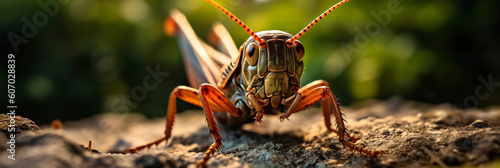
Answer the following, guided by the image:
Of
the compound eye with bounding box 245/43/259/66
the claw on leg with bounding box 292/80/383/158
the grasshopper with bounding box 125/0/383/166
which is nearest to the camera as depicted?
the claw on leg with bounding box 292/80/383/158

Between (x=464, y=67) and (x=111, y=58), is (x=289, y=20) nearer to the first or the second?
(x=464, y=67)

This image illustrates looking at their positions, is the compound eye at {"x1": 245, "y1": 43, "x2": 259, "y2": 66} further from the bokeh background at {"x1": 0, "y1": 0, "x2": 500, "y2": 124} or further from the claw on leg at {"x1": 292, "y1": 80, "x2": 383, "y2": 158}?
the bokeh background at {"x1": 0, "y1": 0, "x2": 500, "y2": 124}

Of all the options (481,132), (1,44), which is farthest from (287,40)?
(1,44)

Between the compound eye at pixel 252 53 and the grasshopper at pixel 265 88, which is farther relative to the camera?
the compound eye at pixel 252 53

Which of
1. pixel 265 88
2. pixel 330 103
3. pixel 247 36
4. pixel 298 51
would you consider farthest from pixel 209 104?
pixel 247 36

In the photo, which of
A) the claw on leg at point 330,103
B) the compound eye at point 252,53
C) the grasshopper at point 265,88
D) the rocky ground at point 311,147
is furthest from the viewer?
the compound eye at point 252,53

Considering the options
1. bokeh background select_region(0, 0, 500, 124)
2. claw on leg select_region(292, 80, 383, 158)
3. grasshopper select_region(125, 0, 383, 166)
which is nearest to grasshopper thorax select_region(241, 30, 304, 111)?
grasshopper select_region(125, 0, 383, 166)

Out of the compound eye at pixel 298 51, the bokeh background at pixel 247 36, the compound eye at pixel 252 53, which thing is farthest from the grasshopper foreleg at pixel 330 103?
the bokeh background at pixel 247 36

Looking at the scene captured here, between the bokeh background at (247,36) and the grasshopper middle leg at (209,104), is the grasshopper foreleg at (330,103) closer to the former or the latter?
the grasshopper middle leg at (209,104)
